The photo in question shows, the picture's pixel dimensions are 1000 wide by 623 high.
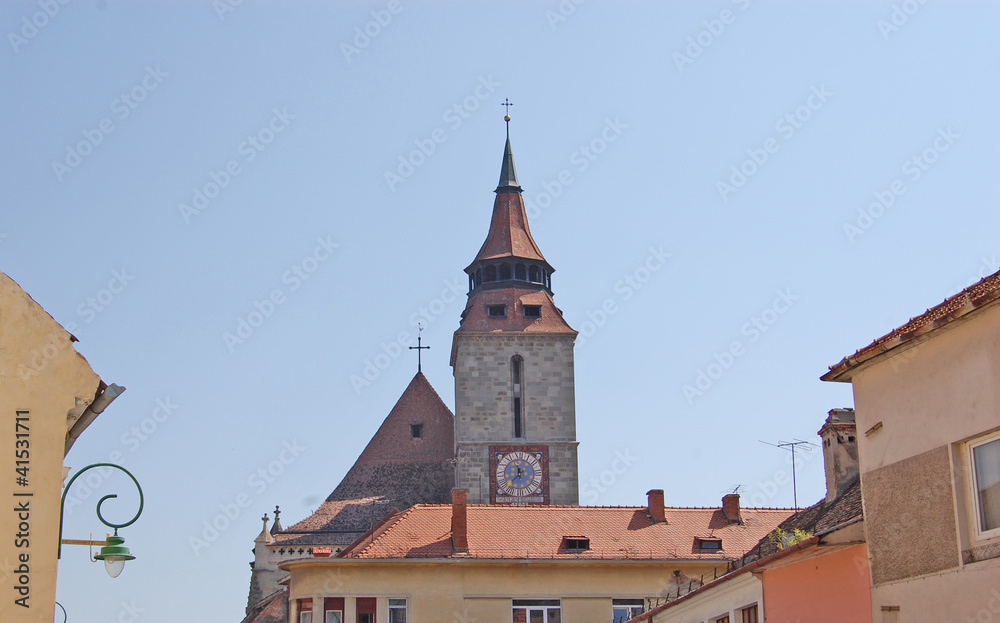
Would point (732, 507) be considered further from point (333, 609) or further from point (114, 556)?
point (114, 556)

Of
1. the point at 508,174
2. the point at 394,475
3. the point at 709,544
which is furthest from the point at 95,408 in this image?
the point at 508,174

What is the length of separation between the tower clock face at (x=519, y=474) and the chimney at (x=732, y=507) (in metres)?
14.1

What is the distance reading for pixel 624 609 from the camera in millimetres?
31203

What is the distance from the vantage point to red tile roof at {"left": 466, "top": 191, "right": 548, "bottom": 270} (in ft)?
180

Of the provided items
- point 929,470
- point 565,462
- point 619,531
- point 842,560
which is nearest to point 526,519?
point 619,531

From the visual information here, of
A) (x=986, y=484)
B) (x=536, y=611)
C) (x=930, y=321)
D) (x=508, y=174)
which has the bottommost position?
(x=986, y=484)

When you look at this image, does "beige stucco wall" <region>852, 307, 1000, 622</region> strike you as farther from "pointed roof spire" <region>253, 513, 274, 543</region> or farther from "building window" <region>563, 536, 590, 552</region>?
"pointed roof spire" <region>253, 513, 274, 543</region>

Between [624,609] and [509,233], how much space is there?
26485 millimetres

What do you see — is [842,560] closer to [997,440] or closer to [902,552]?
[902,552]

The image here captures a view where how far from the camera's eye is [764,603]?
1683 centimetres

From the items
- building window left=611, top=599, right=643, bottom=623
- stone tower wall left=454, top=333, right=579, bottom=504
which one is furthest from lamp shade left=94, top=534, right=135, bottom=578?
stone tower wall left=454, top=333, right=579, bottom=504

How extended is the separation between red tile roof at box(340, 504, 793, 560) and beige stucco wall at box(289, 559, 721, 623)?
31cm

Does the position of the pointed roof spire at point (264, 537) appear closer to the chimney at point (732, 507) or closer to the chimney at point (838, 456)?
the chimney at point (732, 507)

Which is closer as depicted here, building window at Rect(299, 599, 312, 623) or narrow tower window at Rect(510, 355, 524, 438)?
building window at Rect(299, 599, 312, 623)
